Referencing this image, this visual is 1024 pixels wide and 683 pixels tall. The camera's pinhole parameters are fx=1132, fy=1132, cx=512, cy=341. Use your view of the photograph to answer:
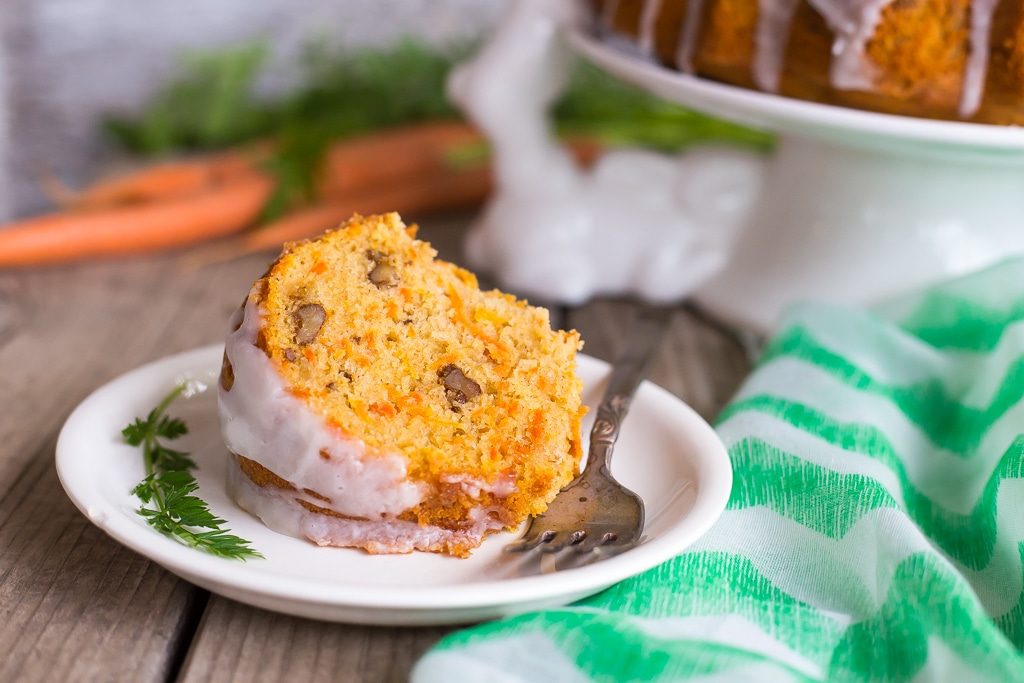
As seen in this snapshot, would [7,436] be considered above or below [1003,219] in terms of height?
below

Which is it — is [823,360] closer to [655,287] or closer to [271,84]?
[655,287]

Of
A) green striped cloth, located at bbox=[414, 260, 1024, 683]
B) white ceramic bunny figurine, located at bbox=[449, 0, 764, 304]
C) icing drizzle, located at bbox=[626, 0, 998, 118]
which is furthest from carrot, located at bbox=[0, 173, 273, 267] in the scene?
green striped cloth, located at bbox=[414, 260, 1024, 683]

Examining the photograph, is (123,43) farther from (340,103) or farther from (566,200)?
(566,200)

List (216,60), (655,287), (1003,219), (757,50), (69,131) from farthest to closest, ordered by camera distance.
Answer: (69,131) → (216,60) → (655,287) → (1003,219) → (757,50)

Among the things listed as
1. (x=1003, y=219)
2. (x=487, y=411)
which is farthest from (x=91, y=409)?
(x=1003, y=219)

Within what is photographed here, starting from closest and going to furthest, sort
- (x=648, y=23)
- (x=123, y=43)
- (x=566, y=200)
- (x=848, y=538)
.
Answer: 1. (x=848, y=538)
2. (x=648, y=23)
3. (x=566, y=200)
4. (x=123, y=43)

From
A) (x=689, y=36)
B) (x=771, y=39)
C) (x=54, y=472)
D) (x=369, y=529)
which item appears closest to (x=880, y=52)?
(x=771, y=39)

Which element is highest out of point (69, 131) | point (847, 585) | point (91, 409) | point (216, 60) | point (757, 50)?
point (757, 50)

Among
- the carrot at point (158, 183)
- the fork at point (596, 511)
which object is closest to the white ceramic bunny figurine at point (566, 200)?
the carrot at point (158, 183)
